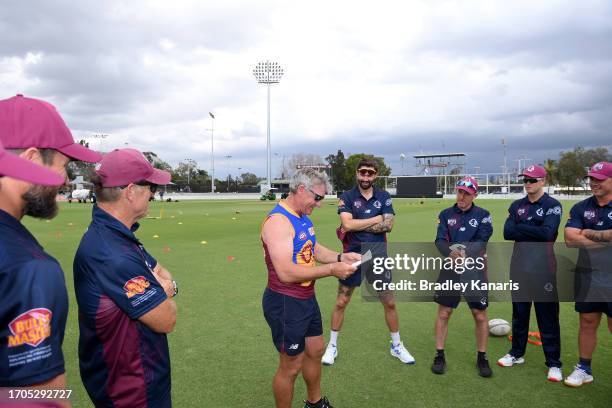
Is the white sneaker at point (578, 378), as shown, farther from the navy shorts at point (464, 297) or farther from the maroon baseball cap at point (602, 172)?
the maroon baseball cap at point (602, 172)

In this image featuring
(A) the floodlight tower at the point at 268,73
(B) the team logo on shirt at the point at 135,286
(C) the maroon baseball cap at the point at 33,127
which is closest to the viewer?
(C) the maroon baseball cap at the point at 33,127

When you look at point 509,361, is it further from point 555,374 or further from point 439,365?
point 439,365

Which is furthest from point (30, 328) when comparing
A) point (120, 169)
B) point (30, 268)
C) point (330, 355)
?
point (330, 355)

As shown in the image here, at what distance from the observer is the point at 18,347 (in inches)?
54.4

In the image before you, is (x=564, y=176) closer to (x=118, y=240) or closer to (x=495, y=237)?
(x=495, y=237)

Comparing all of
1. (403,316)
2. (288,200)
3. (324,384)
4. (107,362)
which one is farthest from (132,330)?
(403,316)

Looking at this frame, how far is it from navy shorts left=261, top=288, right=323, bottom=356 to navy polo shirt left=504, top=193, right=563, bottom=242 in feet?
10.0

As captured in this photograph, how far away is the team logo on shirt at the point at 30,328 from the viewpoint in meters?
A: 1.38

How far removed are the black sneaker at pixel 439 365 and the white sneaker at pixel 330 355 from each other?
122 cm

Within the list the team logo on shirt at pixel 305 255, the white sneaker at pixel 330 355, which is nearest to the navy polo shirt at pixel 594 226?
the white sneaker at pixel 330 355

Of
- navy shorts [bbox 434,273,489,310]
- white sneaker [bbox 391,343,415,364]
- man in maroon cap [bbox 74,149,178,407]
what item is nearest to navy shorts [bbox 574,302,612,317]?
navy shorts [bbox 434,273,489,310]

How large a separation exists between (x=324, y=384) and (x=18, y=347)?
380 cm

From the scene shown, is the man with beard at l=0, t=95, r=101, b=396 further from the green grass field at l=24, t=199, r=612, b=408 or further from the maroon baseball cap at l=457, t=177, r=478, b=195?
the maroon baseball cap at l=457, t=177, r=478, b=195

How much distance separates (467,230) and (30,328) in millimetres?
4681
